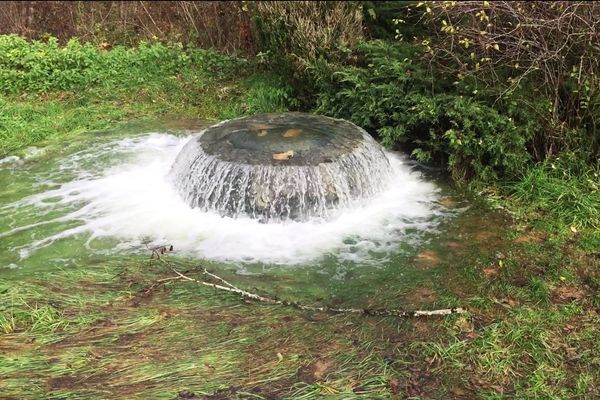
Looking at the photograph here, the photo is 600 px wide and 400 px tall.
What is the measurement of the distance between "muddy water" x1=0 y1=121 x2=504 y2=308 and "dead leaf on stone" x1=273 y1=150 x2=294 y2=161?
2.40 feet

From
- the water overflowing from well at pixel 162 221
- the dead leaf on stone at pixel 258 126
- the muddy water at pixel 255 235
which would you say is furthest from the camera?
the dead leaf on stone at pixel 258 126

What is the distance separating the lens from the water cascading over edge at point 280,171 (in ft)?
20.3

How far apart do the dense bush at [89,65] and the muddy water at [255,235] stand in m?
2.82

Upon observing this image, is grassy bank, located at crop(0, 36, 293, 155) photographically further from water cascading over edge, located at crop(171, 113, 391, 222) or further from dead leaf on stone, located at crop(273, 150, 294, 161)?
dead leaf on stone, located at crop(273, 150, 294, 161)

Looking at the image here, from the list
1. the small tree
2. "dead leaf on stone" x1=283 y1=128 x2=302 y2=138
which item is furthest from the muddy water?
the small tree

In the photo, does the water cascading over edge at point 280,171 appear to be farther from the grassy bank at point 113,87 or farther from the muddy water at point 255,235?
the grassy bank at point 113,87

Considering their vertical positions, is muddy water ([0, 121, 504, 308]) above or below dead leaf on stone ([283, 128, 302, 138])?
below

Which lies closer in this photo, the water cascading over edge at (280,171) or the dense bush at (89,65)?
the water cascading over edge at (280,171)

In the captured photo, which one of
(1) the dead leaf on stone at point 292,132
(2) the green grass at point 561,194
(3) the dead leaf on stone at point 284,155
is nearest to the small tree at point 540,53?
(2) the green grass at point 561,194

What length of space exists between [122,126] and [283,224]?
13.2ft

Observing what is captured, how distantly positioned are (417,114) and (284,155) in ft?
5.73

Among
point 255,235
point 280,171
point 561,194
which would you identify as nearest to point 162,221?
point 255,235

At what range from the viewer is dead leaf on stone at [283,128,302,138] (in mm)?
6809

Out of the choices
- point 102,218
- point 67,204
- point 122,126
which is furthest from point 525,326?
point 122,126
